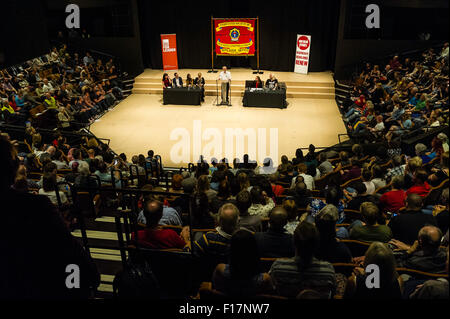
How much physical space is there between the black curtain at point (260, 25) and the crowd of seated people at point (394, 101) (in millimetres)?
2630

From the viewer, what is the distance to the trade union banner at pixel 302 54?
13691mm

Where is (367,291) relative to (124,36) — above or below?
below

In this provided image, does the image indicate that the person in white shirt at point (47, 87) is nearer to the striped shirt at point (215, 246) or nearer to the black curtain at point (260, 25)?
the black curtain at point (260, 25)

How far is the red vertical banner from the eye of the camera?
47.4 feet

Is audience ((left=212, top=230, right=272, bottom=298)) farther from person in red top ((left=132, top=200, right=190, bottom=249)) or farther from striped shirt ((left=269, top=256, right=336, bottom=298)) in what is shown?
person in red top ((left=132, top=200, right=190, bottom=249))

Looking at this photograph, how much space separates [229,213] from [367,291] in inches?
42.4

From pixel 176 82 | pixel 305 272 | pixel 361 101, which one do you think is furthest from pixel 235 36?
pixel 305 272

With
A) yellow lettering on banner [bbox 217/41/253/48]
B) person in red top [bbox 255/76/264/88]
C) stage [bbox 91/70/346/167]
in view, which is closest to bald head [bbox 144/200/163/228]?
stage [bbox 91/70/346/167]

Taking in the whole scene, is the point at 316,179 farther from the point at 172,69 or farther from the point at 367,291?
the point at 172,69

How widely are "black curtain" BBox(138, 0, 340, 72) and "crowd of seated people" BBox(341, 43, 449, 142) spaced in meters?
2.63

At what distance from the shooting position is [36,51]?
5.18 metres

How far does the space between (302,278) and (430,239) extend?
1185 mm

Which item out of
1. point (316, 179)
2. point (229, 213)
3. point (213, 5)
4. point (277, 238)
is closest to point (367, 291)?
point (277, 238)
